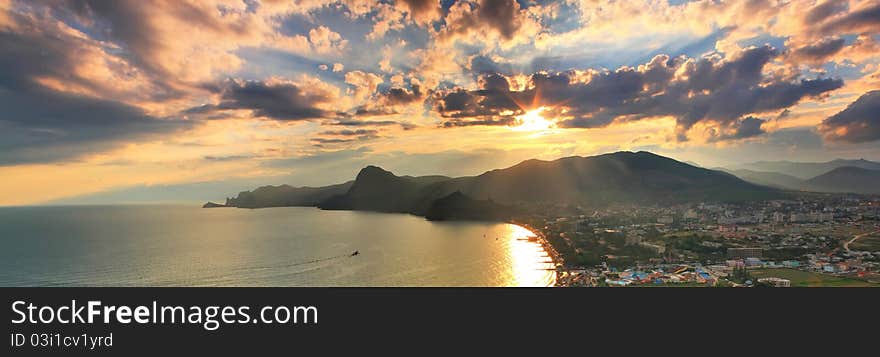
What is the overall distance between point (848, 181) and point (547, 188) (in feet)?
180

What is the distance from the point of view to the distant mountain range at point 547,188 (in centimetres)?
7031

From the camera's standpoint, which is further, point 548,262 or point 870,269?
point 548,262

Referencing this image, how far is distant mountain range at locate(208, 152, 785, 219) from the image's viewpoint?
231 feet

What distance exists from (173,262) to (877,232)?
4925 cm

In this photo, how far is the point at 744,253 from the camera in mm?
23500

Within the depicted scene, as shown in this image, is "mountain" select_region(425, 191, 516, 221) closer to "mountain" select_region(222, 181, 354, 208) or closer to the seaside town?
the seaside town

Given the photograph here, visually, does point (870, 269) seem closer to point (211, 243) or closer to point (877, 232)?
point (877, 232)

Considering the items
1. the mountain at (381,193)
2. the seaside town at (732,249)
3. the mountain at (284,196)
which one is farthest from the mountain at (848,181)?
the mountain at (284,196)

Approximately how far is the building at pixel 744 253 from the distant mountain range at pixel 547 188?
39.1 meters

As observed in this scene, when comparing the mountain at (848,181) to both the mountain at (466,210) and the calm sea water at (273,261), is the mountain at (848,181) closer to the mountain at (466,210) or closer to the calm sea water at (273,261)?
the mountain at (466,210)
